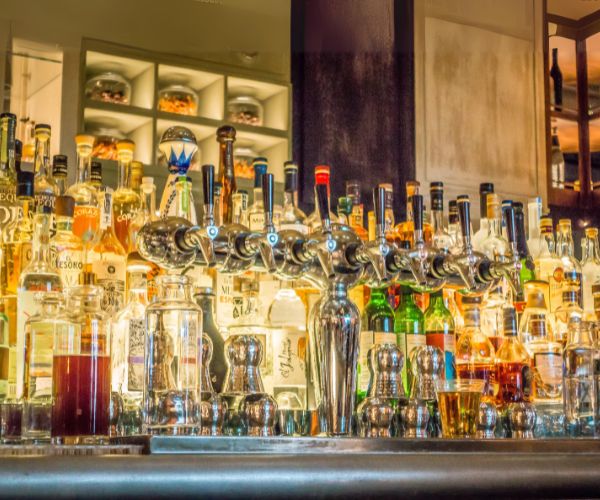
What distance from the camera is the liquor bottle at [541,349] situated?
6.69ft

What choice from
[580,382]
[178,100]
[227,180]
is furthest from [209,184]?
[178,100]

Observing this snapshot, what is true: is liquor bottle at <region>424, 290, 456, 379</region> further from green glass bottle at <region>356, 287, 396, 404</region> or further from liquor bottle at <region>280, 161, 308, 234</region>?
liquor bottle at <region>280, 161, 308, 234</region>

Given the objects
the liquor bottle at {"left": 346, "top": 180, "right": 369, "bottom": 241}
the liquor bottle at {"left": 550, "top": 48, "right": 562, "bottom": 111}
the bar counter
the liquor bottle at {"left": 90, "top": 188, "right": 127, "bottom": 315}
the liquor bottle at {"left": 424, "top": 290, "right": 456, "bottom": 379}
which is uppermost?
the liquor bottle at {"left": 550, "top": 48, "right": 562, "bottom": 111}

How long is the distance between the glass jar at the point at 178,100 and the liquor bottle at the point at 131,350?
107 cm

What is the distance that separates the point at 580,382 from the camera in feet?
6.20

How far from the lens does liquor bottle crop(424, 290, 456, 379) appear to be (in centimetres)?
194

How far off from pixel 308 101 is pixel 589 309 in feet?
2.83

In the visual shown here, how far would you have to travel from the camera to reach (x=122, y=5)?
252 centimetres

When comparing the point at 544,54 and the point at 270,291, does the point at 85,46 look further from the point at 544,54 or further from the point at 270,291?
the point at 544,54

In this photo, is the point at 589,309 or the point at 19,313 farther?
the point at 589,309

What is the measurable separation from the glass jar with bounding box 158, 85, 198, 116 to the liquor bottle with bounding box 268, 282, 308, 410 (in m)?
0.99

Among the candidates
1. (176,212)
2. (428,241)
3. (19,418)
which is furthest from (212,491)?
(428,241)

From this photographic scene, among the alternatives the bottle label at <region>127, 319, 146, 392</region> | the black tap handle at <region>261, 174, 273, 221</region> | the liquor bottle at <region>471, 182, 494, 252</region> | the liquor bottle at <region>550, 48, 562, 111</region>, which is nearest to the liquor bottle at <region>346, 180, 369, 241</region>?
the liquor bottle at <region>471, 182, 494, 252</region>

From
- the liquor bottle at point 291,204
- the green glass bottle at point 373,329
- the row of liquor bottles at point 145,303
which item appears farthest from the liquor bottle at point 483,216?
the liquor bottle at point 291,204
